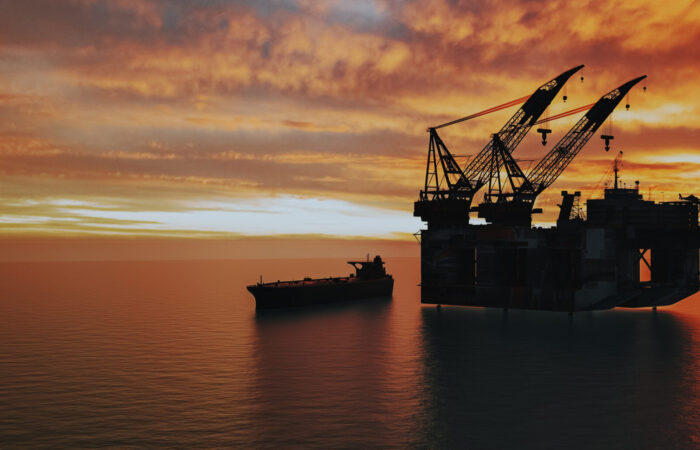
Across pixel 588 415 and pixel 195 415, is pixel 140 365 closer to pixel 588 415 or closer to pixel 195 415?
pixel 195 415

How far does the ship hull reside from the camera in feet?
273

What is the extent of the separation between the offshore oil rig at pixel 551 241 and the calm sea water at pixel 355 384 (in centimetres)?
465

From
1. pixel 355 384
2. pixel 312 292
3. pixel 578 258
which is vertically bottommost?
pixel 355 384

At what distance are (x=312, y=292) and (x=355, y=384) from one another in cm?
5212

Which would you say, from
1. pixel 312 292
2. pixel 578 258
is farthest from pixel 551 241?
pixel 312 292

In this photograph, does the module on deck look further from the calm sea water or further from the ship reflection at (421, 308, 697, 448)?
the ship reflection at (421, 308, 697, 448)

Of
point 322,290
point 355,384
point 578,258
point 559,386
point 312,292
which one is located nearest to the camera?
point 559,386

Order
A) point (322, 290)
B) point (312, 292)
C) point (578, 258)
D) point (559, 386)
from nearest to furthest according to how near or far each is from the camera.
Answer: point (559, 386) → point (578, 258) → point (312, 292) → point (322, 290)

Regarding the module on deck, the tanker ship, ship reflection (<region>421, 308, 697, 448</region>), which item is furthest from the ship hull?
ship reflection (<region>421, 308, 697, 448</region>)

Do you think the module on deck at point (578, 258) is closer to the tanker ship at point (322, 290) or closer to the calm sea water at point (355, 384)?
the calm sea water at point (355, 384)

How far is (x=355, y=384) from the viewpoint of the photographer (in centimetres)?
3700

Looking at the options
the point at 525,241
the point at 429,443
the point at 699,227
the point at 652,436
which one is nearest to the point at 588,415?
the point at 652,436

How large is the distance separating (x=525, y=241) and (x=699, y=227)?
780 inches

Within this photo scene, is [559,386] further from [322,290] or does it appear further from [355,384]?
[322,290]
